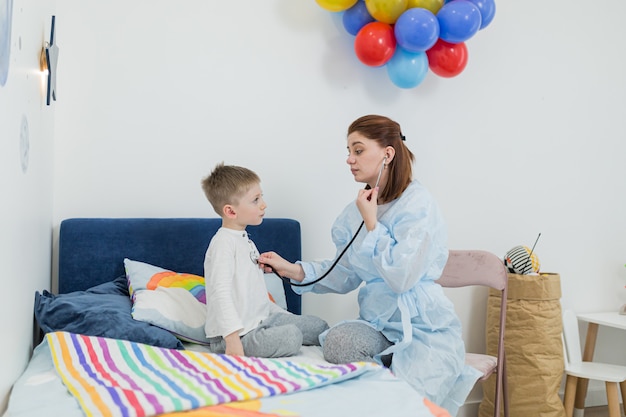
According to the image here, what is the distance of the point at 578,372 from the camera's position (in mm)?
2838

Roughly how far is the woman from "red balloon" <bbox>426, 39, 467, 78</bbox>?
0.61 metres

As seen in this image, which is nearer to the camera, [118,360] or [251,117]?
[118,360]

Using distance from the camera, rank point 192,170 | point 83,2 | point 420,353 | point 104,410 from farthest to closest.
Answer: point 192,170 < point 83,2 < point 420,353 < point 104,410

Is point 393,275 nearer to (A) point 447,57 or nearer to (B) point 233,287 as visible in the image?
(B) point 233,287

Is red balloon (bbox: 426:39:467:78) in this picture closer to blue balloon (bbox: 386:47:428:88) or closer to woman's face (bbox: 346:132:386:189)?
blue balloon (bbox: 386:47:428:88)

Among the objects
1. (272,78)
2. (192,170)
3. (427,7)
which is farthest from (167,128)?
(427,7)

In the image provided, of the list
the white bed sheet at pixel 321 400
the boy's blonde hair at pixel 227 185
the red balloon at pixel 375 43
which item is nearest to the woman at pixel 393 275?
the boy's blonde hair at pixel 227 185

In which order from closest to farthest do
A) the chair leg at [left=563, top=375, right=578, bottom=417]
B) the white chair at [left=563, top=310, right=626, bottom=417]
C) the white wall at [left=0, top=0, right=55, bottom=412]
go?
the white wall at [left=0, top=0, right=55, bottom=412], the white chair at [left=563, top=310, right=626, bottom=417], the chair leg at [left=563, top=375, right=578, bottom=417]

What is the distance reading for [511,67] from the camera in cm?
306

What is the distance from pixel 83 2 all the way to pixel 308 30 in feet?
2.84

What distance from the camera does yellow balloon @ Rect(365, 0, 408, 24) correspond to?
250 centimetres

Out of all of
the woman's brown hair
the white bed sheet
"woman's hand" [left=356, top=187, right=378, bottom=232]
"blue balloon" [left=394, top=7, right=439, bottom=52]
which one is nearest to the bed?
the white bed sheet

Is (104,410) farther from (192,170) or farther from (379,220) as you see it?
(192,170)

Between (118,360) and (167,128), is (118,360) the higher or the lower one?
the lower one
